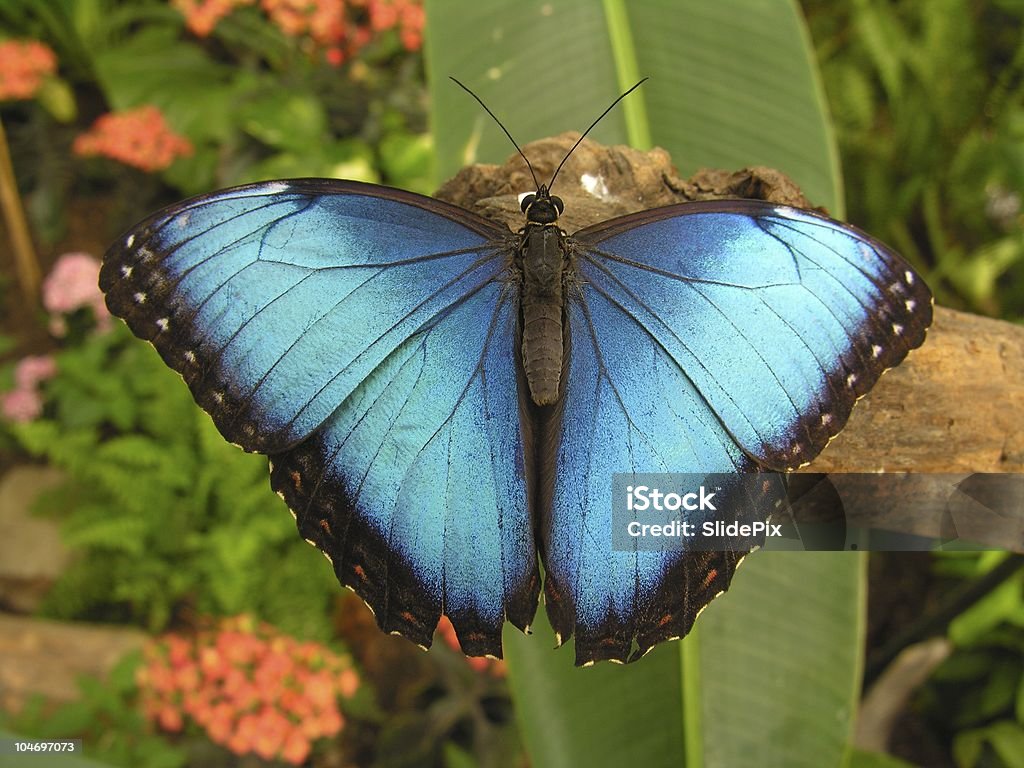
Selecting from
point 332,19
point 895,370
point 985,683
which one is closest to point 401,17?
point 332,19

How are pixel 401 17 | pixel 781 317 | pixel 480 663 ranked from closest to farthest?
1. pixel 781 317
2. pixel 480 663
3. pixel 401 17

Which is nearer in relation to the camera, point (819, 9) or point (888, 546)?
point (888, 546)

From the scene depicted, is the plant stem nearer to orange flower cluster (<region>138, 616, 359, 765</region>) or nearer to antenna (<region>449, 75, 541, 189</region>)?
orange flower cluster (<region>138, 616, 359, 765</region>)

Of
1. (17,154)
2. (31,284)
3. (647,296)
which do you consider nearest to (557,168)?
(647,296)

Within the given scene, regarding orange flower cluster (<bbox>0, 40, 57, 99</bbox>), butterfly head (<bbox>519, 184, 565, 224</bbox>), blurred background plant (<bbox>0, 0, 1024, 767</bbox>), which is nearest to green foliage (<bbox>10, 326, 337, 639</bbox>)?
blurred background plant (<bbox>0, 0, 1024, 767</bbox>)

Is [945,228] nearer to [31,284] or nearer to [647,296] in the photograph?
[647,296]

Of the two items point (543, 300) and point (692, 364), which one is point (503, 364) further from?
point (692, 364)
